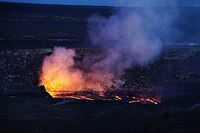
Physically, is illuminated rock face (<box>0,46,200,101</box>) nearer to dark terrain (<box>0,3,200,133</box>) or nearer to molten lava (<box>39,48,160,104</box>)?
dark terrain (<box>0,3,200,133</box>)

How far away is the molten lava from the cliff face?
20.5 inches

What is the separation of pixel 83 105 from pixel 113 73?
4.01 metres

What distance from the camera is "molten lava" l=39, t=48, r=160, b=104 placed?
11141mm

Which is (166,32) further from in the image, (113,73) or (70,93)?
(70,93)

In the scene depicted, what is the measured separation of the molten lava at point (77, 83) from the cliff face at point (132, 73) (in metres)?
0.52

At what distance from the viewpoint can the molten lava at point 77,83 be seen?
11.1m

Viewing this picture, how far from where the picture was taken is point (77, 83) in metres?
12.6

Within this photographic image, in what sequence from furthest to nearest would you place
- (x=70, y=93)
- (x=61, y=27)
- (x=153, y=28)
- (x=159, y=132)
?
(x=61, y=27) → (x=153, y=28) → (x=70, y=93) → (x=159, y=132)

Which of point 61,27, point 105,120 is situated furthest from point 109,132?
→ point 61,27

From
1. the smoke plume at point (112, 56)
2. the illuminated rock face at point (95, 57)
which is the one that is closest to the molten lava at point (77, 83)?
the smoke plume at point (112, 56)

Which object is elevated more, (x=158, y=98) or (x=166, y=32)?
(x=166, y=32)

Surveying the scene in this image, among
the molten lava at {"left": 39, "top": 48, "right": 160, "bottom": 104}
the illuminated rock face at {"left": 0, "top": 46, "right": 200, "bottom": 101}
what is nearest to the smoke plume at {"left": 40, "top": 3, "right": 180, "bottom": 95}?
the molten lava at {"left": 39, "top": 48, "right": 160, "bottom": 104}

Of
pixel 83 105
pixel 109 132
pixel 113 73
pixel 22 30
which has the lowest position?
pixel 109 132

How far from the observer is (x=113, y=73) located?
1376 centimetres
